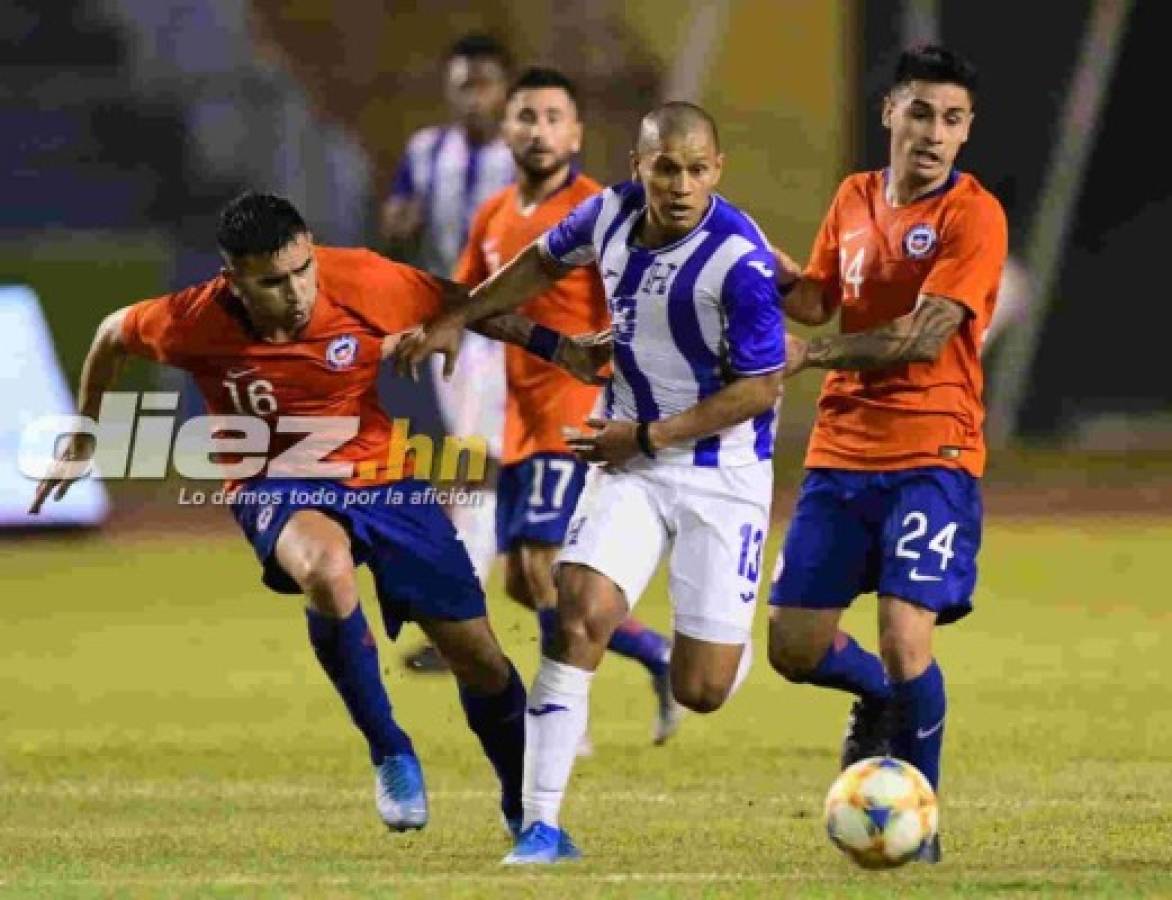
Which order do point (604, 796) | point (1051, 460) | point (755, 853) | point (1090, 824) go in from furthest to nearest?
point (1051, 460), point (604, 796), point (1090, 824), point (755, 853)

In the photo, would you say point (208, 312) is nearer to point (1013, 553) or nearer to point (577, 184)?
point (577, 184)

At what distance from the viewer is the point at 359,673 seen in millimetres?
8633

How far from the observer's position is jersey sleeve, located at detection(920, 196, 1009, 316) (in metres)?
8.46

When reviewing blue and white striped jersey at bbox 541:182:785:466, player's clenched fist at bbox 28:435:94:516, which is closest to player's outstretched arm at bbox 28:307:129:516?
player's clenched fist at bbox 28:435:94:516

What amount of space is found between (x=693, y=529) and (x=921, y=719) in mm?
860

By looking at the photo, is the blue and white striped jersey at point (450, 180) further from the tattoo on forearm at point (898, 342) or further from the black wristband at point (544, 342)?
the tattoo on forearm at point (898, 342)

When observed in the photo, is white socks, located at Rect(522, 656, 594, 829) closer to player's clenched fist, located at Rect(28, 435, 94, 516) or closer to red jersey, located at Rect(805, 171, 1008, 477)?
red jersey, located at Rect(805, 171, 1008, 477)

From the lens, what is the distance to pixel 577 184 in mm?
11688

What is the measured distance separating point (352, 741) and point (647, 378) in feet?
11.8

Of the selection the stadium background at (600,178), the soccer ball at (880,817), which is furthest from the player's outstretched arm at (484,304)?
the stadium background at (600,178)

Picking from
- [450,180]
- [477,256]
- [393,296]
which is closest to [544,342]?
[393,296]

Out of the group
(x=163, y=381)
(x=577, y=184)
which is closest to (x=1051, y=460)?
(x=163, y=381)

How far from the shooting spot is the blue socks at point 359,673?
8578mm

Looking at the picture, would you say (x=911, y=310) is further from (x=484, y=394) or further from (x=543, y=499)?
(x=484, y=394)
